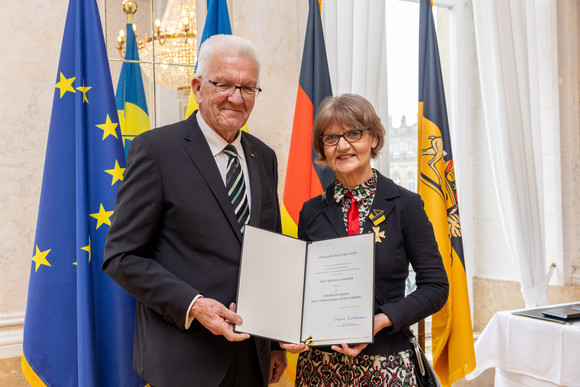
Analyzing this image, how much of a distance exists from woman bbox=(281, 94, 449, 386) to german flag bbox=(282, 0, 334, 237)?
700 millimetres

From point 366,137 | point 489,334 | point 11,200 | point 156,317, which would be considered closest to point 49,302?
point 11,200

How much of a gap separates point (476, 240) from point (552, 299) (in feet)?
2.52

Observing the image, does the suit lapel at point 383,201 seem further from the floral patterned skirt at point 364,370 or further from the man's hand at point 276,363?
the man's hand at point 276,363

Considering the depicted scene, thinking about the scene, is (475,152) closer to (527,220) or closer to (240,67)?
(527,220)

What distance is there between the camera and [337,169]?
6.39ft

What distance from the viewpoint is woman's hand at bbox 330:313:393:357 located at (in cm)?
165

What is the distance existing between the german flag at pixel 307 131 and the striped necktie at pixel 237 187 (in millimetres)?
896

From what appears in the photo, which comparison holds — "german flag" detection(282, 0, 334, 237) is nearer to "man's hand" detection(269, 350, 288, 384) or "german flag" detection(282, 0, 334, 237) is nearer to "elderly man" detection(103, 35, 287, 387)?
"man's hand" detection(269, 350, 288, 384)

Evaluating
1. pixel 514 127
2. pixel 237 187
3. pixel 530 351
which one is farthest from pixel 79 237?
pixel 514 127

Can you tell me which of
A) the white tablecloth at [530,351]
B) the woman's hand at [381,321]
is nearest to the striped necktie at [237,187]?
the woman's hand at [381,321]

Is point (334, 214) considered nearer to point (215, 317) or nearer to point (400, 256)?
point (400, 256)

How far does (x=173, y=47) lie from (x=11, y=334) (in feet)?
5.47

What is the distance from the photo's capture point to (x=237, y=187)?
1819 mm

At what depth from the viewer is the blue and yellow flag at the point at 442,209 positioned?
2949mm
